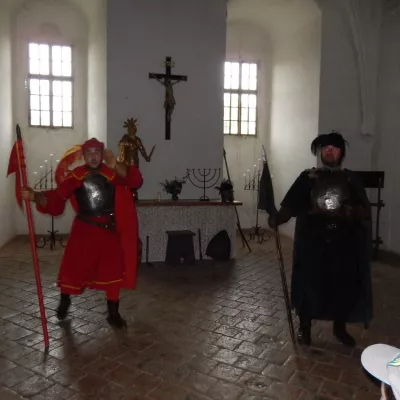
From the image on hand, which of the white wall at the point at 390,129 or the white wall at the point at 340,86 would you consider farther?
the white wall at the point at 390,129

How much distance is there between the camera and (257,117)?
10.4m

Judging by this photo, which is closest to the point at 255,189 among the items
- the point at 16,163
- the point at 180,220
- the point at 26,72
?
the point at 180,220

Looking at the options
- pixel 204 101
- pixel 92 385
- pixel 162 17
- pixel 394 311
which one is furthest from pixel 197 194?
pixel 92 385

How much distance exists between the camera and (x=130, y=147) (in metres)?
6.60

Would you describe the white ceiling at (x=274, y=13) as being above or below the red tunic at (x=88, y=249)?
above

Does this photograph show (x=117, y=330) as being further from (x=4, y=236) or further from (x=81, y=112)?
(x=81, y=112)

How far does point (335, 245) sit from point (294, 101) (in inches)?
229

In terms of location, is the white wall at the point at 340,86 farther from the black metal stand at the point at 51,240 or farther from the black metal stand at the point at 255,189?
the black metal stand at the point at 51,240

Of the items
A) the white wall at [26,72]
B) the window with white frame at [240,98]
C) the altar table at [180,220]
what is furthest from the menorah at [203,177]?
the white wall at [26,72]

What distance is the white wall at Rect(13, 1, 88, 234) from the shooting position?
9.12m

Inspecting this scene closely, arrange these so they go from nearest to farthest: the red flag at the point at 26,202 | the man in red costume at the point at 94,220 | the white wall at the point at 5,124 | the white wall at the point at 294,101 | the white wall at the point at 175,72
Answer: the red flag at the point at 26,202 → the man in red costume at the point at 94,220 → the white wall at the point at 175,72 → the white wall at the point at 5,124 → the white wall at the point at 294,101

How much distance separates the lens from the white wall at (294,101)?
327 inches

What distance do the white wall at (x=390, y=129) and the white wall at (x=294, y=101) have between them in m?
1.24

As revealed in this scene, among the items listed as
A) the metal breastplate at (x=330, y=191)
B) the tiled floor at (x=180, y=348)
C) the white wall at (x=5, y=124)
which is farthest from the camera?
the white wall at (x=5, y=124)
